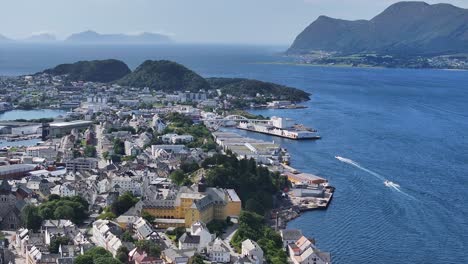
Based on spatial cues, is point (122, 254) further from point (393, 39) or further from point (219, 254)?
point (393, 39)

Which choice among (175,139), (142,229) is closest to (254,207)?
(142,229)

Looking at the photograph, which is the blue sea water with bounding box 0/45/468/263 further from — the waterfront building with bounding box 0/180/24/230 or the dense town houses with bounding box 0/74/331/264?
the waterfront building with bounding box 0/180/24/230

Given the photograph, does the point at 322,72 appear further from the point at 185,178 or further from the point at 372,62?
the point at 185,178

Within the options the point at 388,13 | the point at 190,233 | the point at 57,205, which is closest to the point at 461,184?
the point at 190,233

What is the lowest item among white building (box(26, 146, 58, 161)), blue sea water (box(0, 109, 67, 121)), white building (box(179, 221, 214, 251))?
blue sea water (box(0, 109, 67, 121))

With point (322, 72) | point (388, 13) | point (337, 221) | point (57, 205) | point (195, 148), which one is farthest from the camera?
point (388, 13)

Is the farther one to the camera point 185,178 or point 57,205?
point 185,178

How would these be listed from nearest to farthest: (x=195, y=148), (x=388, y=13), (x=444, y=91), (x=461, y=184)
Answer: (x=461, y=184) → (x=195, y=148) → (x=444, y=91) → (x=388, y=13)

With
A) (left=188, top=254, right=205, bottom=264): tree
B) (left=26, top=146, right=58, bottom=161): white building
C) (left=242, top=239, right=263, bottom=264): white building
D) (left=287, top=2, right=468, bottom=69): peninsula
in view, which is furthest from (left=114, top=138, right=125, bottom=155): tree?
(left=287, top=2, right=468, bottom=69): peninsula
